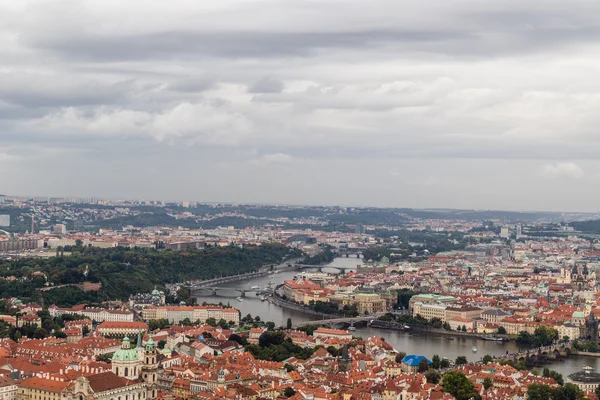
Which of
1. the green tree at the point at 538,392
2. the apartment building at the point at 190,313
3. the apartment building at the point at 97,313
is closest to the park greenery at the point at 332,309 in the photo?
the apartment building at the point at 190,313

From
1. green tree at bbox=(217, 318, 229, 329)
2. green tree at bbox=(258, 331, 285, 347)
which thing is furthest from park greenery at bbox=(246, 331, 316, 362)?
green tree at bbox=(217, 318, 229, 329)

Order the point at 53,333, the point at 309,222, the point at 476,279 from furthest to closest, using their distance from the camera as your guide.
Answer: the point at 309,222 → the point at 476,279 → the point at 53,333


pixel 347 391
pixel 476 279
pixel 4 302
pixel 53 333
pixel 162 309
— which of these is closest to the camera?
pixel 347 391

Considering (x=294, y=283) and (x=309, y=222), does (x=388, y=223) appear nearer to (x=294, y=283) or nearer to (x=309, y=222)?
(x=309, y=222)

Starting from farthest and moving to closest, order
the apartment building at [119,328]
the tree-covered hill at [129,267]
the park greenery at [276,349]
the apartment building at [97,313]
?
the tree-covered hill at [129,267]
the apartment building at [97,313]
the apartment building at [119,328]
the park greenery at [276,349]

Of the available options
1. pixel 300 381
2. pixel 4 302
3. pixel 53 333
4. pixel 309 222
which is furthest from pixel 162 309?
pixel 309 222

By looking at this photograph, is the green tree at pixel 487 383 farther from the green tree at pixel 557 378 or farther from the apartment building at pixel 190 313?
the apartment building at pixel 190 313

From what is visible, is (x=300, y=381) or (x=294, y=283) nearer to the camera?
(x=300, y=381)
